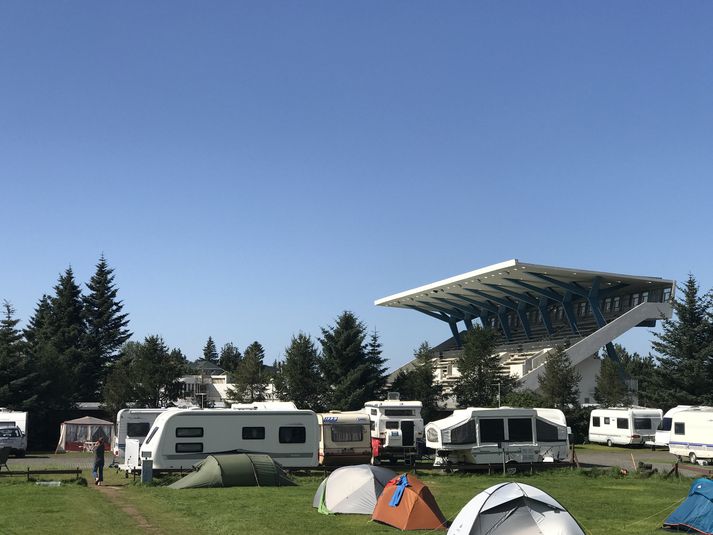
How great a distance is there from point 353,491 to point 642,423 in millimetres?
30916

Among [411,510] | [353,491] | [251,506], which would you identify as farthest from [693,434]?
[251,506]

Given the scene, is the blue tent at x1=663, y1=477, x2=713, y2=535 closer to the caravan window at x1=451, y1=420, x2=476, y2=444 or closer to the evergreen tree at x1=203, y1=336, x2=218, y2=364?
the caravan window at x1=451, y1=420, x2=476, y2=444

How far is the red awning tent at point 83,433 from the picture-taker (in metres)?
42.7

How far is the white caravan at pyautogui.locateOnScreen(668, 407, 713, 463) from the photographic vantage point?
113ft

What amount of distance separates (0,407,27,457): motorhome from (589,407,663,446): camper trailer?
32189mm

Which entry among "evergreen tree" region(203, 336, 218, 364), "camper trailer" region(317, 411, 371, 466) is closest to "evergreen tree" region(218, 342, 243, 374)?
"evergreen tree" region(203, 336, 218, 364)

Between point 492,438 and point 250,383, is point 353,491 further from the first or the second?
point 250,383

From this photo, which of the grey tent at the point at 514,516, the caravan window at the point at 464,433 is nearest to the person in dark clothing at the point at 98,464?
the caravan window at the point at 464,433

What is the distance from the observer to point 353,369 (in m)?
56.1

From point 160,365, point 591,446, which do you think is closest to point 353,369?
point 160,365

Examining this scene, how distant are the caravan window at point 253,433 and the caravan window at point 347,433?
3.87 m

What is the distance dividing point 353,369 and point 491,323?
46078mm

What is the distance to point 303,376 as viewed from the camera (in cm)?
5603

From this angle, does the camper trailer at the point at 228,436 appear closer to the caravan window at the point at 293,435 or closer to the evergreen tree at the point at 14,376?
the caravan window at the point at 293,435
